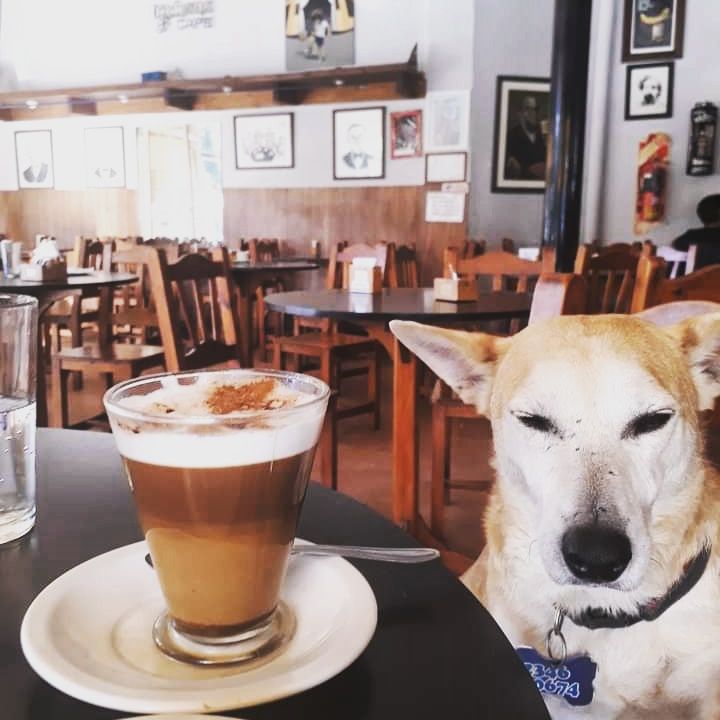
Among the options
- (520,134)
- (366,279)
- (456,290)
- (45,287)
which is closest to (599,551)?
(456,290)

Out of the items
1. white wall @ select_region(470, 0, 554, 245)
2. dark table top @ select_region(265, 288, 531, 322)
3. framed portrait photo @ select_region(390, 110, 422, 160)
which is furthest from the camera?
framed portrait photo @ select_region(390, 110, 422, 160)

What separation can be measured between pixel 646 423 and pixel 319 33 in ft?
24.7

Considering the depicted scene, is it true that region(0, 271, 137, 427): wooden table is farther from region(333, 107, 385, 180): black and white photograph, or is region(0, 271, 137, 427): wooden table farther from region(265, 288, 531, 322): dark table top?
region(333, 107, 385, 180): black and white photograph

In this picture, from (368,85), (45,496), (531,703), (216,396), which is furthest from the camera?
(368,85)

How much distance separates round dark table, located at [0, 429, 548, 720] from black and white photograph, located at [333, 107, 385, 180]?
283 inches

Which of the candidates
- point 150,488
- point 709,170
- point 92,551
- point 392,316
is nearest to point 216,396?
point 150,488

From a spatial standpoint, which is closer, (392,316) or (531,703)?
(531,703)

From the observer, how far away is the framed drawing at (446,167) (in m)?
6.98

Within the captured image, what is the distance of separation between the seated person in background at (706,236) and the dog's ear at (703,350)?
4672 mm

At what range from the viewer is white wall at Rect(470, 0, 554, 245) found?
6676mm

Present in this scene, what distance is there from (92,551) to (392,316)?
5.10 feet

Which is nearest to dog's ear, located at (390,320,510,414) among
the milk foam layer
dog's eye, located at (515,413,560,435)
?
dog's eye, located at (515,413,560,435)

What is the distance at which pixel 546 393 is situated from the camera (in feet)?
3.43

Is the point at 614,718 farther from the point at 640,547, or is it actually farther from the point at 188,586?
the point at 188,586
